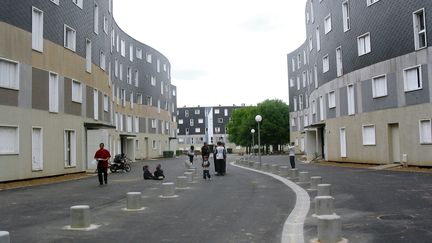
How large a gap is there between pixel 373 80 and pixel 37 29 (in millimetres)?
19571

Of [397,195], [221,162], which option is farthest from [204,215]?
[221,162]

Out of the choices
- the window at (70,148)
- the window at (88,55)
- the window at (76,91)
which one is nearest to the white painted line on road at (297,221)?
the window at (70,148)

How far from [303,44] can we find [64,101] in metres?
47.2

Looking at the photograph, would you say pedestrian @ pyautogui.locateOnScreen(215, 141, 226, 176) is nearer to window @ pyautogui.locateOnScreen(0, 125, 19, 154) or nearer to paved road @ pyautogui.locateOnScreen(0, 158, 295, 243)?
paved road @ pyautogui.locateOnScreen(0, 158, 295, 243)

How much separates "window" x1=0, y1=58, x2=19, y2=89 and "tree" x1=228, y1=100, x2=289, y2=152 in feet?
208

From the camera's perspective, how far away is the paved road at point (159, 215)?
882cm

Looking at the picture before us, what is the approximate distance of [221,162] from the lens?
25.6 meters

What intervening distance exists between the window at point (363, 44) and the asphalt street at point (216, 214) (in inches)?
590

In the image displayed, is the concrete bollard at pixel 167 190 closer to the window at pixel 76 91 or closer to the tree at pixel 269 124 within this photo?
the window at pixel 76 91

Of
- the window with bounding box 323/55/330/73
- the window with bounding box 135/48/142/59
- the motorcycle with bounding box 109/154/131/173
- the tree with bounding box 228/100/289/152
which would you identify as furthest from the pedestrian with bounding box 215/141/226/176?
the tree with bounding box 228/100/289/152

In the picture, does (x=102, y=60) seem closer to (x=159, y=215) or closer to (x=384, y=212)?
(x=159, y=215)

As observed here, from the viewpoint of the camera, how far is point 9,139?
21.6 metres

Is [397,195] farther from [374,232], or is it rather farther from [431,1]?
[431,1]

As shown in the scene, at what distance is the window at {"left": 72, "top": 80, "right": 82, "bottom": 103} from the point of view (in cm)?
2852
